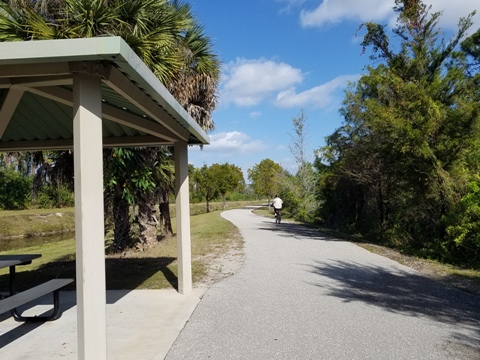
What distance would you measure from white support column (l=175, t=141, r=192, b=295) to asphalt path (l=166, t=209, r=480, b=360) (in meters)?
0.47

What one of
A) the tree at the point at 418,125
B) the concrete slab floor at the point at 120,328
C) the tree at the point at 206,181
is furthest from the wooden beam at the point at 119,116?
the tree at the point at 206,181

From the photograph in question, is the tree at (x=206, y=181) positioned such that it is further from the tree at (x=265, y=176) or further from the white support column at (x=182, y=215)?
the white support column at (x=182, y=215)

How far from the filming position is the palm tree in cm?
700

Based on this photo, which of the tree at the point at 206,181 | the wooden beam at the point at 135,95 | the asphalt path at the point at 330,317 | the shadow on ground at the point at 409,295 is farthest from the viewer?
the tree at the point at 206,181

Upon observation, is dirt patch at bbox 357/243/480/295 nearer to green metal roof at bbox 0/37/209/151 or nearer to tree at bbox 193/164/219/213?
green metal roof at bbox 0/37/209/151

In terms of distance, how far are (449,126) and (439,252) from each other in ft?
12.0

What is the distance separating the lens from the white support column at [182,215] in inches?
259

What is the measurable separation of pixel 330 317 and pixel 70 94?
4.32 metres

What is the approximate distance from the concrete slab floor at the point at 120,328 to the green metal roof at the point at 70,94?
264 centimetres

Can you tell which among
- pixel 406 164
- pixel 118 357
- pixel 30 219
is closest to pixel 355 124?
pixel 406 164

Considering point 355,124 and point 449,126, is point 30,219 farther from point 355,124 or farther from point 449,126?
point 449,126

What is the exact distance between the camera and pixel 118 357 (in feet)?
13.5

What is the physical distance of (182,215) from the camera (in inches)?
259

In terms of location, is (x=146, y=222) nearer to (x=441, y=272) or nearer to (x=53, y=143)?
(x=53, y=143)
